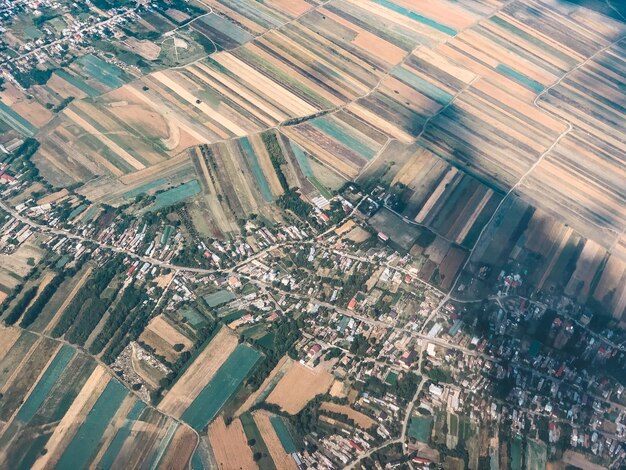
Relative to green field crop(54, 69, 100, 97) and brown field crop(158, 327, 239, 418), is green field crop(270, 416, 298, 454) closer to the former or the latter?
brown field crop(158, 327, 239, 418)

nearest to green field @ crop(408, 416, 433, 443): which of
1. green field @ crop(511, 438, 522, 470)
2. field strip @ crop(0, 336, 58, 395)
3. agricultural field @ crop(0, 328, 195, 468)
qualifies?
green field @ crop(511, 438, 522, 470)

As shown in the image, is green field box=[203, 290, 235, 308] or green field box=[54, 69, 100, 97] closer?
green field box=[203, 290, 235, 308]

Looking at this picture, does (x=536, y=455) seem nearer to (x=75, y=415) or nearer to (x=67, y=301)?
(x=75, y=415)

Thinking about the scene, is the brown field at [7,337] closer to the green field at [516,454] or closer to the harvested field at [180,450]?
the harvested field at [180,450]

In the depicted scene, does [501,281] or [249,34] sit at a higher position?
[249,34]

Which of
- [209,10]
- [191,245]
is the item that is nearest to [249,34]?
[209,10]

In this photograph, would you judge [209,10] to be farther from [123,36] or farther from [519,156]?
[519,156]
